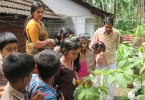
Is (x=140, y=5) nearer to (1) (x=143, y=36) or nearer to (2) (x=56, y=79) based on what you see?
(1) (x=143, y=36)

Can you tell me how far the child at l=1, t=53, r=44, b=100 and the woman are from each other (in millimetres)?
1127

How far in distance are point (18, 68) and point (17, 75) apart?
0.05 m

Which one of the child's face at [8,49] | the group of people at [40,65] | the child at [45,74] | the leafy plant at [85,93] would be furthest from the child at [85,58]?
the child at [45,74]

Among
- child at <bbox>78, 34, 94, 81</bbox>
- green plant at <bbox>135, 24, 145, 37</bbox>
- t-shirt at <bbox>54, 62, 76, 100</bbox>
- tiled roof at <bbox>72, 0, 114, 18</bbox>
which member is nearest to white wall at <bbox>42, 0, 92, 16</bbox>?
tiled roof at <bbox>72, 0, 114, 18</bbox>

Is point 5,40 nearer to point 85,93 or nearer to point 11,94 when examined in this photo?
point 11,94

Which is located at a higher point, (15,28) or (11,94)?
(15,28)

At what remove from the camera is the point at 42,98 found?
1.64m

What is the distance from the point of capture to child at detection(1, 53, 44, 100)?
5.18ft

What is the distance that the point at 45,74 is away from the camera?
189cm

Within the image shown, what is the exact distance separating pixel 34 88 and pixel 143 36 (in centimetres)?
816

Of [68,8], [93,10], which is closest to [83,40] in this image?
[93,10]

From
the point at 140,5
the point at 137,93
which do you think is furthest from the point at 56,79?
the point at 140,5

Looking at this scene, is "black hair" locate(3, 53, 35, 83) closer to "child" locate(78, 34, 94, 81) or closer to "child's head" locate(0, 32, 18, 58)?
"child's head" locate(0, 32, 18, 58)

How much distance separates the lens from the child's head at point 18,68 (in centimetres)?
159
